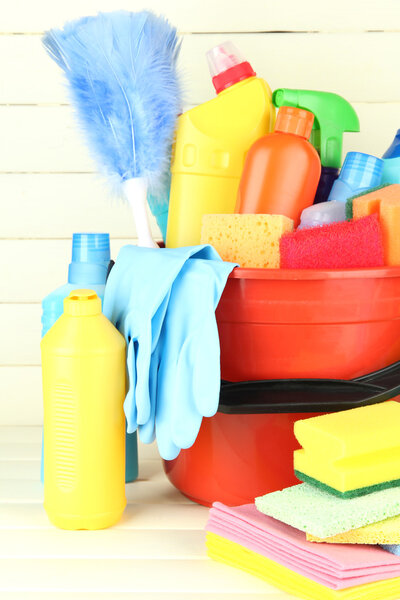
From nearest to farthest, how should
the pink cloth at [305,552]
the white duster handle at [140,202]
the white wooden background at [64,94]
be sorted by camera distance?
the pink cloth at [305,552] < the white duster handle at [140,202] < the white wooden background at [64,94]

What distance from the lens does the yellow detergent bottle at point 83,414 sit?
2.75 ft

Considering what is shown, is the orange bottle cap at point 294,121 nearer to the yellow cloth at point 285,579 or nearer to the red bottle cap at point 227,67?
the red bottle cap at point 227,67

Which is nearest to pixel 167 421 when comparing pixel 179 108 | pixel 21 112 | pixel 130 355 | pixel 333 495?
pixel 130 355

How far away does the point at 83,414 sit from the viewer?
843mm

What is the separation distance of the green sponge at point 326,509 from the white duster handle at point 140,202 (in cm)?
41

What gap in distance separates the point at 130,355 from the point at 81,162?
531 mm

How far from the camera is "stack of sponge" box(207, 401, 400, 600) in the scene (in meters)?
0.70

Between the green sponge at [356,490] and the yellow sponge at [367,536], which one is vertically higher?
the green sponge at [356,490]

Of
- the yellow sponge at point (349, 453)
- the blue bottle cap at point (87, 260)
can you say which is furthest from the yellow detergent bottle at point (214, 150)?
the yellow sponge at point (349, 453)

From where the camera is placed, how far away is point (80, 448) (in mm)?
847

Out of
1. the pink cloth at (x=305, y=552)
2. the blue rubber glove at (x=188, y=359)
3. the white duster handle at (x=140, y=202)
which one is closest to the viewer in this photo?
the pink cloth at (x=305, y=552)

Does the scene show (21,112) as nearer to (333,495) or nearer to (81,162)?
(81,162)

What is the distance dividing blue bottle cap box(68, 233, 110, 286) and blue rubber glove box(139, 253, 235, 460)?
0.50 feet

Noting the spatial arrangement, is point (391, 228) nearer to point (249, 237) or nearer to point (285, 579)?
point (249, 237)
